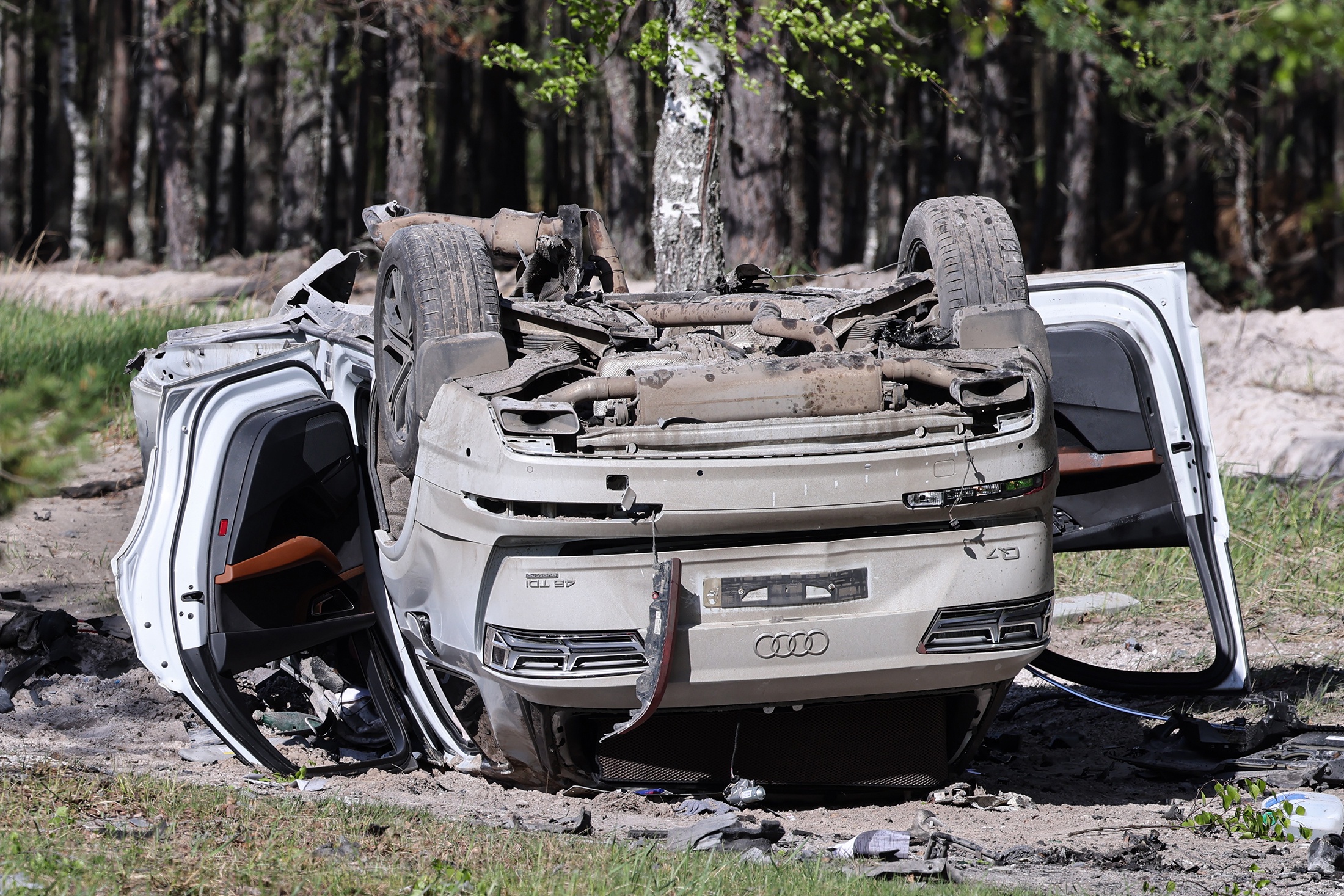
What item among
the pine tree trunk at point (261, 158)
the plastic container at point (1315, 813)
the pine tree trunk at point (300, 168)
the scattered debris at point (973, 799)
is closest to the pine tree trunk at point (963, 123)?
the pine tree trunk at point (300, 168)

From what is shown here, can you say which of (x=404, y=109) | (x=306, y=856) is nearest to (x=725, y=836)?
(x=306, y=856)

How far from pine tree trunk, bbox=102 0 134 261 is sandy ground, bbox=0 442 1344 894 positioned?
57.9ft

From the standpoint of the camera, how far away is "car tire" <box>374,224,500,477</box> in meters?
4.51

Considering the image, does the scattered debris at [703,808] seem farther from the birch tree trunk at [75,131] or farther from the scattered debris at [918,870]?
the birch tree trunk at [75,131]

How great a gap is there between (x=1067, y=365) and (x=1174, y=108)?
56.4 ft

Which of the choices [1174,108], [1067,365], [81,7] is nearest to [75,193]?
[81,7]

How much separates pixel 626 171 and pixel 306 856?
19.7 meters

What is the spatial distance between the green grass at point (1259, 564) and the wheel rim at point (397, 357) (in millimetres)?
4550

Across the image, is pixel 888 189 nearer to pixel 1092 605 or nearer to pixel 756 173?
pixel 756 173

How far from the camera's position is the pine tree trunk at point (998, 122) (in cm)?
2028

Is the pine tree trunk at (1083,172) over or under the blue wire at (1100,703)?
over

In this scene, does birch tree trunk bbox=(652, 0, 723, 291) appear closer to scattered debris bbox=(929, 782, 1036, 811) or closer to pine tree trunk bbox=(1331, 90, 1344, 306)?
scattered debris bbox=(929, 782, 1036, 811)

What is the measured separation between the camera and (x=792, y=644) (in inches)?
159

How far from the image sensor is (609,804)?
15.3 ft
